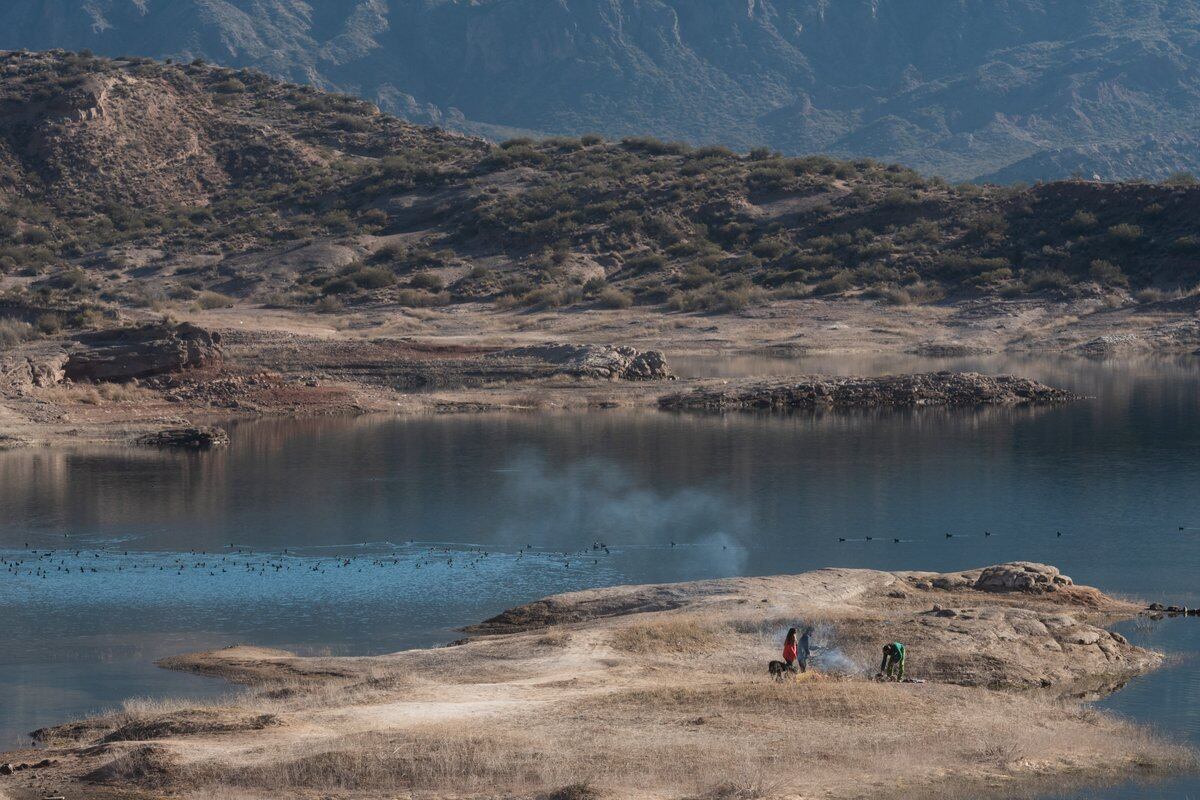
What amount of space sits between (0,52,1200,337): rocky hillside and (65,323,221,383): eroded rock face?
8.95 metres

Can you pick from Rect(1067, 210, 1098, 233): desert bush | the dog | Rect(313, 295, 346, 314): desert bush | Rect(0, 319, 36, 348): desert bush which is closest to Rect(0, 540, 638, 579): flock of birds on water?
the dog

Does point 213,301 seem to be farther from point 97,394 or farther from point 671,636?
point 671,636

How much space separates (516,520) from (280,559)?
6.67 metres

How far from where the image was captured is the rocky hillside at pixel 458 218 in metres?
91.3

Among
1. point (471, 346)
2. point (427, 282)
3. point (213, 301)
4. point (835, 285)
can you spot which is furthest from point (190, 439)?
point (835, 285)

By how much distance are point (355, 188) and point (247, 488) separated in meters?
72.0

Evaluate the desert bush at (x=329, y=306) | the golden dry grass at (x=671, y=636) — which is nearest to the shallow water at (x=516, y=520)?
the golden dry grass at (x=671, y=636)

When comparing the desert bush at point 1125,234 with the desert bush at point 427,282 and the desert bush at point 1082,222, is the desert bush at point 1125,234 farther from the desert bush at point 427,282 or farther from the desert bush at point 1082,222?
the desert bush at point 427,282

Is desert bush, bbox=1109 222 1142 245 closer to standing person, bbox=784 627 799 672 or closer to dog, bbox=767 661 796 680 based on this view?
standing person, bbox=784 627 799 672

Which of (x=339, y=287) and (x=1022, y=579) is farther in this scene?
(x=339, y=287)

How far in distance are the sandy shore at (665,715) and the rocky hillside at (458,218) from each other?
48112mm

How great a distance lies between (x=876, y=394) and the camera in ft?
202

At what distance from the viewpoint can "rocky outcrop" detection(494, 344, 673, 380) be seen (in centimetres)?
6644

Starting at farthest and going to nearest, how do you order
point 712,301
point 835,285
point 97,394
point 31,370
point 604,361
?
point 835,285 < point 712,301 < point 604,361 < point 97,394 < point 31,370
